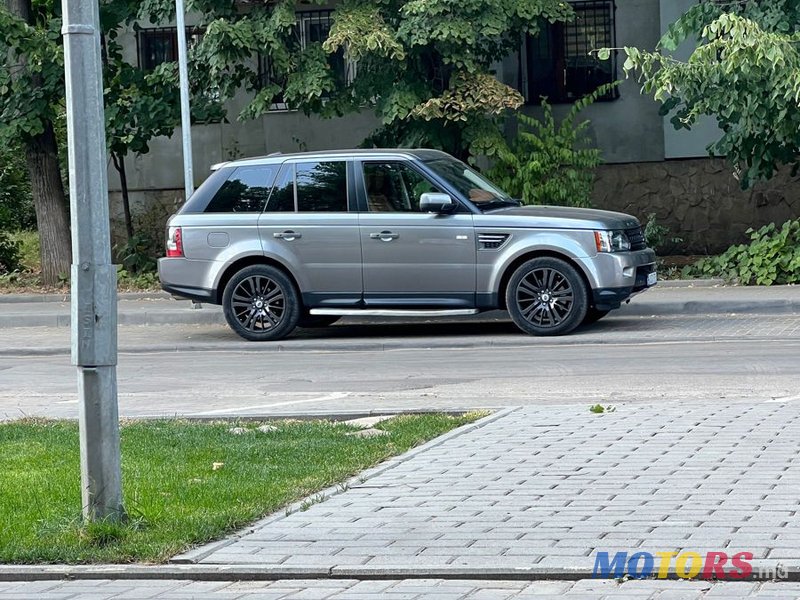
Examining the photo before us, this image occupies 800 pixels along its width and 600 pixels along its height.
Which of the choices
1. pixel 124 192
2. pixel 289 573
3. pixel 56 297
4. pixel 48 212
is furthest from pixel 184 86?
pixel 289 573

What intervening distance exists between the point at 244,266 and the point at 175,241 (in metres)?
0.86

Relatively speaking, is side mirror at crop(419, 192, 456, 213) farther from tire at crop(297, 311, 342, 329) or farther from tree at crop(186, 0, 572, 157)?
tree at crop(186, 0, 572, 157)

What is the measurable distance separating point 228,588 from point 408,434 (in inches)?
141

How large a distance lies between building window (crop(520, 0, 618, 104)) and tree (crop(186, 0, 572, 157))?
3.15 metres

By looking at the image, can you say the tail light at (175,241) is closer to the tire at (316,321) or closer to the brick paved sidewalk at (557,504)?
the tire at (316,321)

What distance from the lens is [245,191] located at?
54.2 ft

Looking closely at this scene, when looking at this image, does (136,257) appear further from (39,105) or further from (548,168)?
(548,168)

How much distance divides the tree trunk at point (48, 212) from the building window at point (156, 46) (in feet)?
12.4

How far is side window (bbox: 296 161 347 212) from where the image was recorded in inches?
639

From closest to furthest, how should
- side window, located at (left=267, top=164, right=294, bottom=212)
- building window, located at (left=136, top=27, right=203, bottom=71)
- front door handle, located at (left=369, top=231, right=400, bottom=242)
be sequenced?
front door handle, located at (left=369, top=231, right=400, bottom=242)
side window, located at (left=267, top=164, right=294, bottom=212)
building window, located at (left=136, top=27, right=203, bottom=71)

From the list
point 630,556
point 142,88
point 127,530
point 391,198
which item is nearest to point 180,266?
point 391,198

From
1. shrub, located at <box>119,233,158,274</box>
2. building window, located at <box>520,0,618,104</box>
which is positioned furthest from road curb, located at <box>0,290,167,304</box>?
building window, located at <box>520,0,618,104</box>

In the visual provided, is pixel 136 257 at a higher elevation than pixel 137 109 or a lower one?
lower

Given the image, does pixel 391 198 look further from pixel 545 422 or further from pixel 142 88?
pixel 142 88
